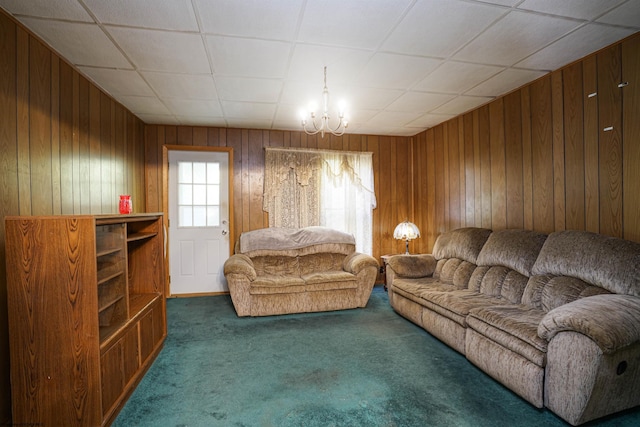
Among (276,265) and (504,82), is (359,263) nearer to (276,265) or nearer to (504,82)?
(276,265)

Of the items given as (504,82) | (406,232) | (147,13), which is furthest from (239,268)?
(504,82)

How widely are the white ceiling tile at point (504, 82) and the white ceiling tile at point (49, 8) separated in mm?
3315

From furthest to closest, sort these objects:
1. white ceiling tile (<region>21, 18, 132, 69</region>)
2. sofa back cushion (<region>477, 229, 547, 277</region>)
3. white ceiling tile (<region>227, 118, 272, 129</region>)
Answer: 1. white ceiling tile (<region>227, 118, 272, 129</region>)
2. sofa back cushion (<region>477, 229, 547, 277</region>)
3. white ceiling tile (<region>21, 18, 132, 69</region>)

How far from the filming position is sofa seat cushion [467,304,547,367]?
1966mm

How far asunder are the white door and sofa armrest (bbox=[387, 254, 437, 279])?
248 cm

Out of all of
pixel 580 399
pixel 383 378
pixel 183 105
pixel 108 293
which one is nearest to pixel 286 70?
pixel 183 105

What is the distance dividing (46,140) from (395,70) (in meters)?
2.85

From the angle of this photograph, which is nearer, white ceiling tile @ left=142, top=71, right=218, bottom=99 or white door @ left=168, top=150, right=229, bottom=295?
white ceiling tile @ left=142, top=71, right=218, bottom=99

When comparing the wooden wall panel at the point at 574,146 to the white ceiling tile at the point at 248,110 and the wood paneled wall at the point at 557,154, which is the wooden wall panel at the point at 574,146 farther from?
the white ceiling tile at the point at 248,110

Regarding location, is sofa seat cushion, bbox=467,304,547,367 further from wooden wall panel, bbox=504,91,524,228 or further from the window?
the window

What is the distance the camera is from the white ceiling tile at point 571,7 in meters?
1.92

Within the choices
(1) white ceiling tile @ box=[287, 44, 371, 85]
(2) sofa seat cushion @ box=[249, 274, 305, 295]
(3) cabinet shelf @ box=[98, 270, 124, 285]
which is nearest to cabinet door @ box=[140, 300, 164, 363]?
(3) cabinet shelf @ box=[98, 270, 124, 285]

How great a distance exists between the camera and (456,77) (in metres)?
2.99

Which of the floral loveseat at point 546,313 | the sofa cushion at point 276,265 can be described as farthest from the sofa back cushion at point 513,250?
the sofa cushion at point 276,265
